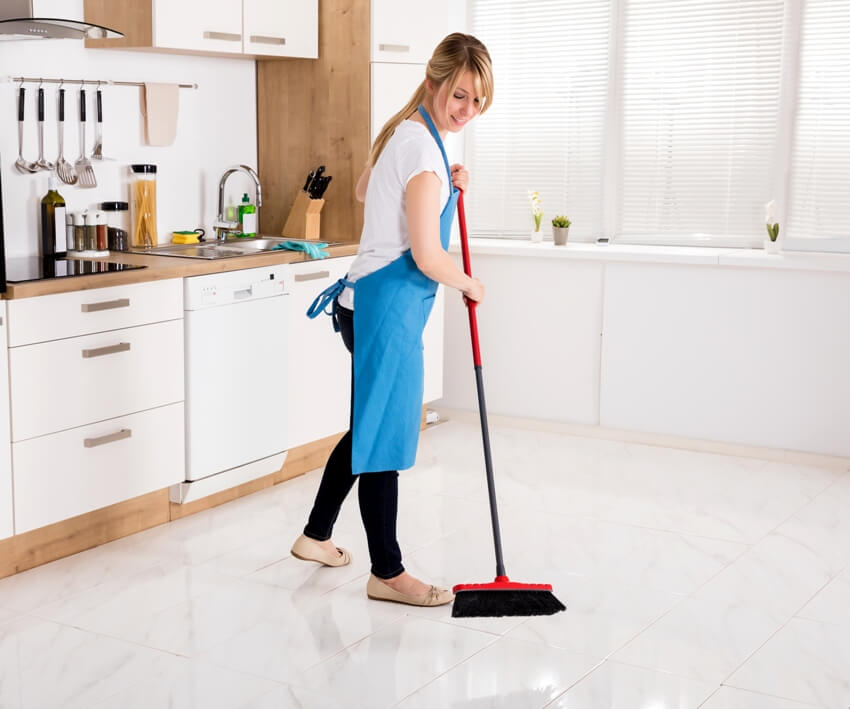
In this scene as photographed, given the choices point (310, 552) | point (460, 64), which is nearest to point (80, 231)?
point (310, 552)

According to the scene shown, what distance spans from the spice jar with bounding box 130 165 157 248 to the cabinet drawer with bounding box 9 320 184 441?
72cm

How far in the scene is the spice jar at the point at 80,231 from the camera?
3.49 m

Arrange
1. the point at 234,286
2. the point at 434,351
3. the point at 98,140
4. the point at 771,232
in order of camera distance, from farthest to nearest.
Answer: the point at 434,351
the point at 771,232
the point at 98,140
the point at 234,286

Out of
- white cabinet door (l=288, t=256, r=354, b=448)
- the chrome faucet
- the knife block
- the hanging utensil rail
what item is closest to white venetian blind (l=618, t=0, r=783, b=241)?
the knife block

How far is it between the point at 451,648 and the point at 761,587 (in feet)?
3.03

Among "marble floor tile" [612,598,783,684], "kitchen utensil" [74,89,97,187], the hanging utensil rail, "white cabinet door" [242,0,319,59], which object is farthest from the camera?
"white cabinet door" [242,0,319,59]

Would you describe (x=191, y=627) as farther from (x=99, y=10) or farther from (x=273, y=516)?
(x=99, y=10)

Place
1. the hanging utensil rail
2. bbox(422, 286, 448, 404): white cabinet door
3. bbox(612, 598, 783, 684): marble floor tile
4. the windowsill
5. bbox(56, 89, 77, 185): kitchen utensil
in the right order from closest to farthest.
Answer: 1. bbox(612, 598, 783, 684): marble floor tile
2. the hanging utensil rail
3. bbox(56, 89, 77, 185): kitchen utensil
4. the windowsill
5. bbox(422, 286, 448, 404): white cabinet door

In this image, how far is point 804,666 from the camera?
246cm

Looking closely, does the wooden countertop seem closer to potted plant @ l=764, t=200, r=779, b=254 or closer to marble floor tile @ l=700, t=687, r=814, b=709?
potted plant @ l=764, t=200, r=779, b=254

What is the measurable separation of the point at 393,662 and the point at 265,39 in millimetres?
2349

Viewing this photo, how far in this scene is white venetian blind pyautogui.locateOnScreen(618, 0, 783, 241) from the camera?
4.32 metres

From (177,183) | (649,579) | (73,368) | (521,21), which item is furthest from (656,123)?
(73,368)

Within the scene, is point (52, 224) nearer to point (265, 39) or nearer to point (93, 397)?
point (93, 397)
